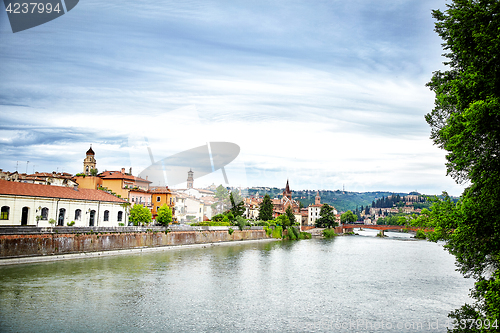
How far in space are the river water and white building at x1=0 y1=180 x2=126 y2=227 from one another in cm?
642

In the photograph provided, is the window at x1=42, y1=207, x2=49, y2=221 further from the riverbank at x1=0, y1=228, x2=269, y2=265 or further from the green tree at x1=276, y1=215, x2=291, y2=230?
the green tree at x1=276, y1=215, x2=291, y2=230

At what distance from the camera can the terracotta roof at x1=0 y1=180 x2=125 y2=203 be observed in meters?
32.0

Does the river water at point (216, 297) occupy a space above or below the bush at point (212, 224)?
below

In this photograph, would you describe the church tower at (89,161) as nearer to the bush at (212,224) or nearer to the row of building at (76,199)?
the row of building at (76,199)

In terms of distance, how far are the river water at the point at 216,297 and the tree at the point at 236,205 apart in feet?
121

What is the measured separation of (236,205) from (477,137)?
213ft

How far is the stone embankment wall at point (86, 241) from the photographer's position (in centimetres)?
2742

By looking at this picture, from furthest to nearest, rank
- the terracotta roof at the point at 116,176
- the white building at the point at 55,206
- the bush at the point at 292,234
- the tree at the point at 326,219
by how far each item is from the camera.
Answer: the tree at the point at 326,219 → the bush at the point at 292,234 → the terracotta roof at the point at 116,176 → the white building at the point at 55,206

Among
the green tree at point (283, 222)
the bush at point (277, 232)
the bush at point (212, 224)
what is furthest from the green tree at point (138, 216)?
the green tree at point (283, 222)

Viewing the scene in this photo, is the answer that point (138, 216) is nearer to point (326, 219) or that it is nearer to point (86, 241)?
point (86, 241)

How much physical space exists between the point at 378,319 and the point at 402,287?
902cm

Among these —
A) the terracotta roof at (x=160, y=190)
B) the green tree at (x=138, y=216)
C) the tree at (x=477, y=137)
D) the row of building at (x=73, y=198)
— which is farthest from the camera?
the terracotta roof at (x=160, y=190)

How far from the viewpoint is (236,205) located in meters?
74.4

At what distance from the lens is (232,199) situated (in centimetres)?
7619
